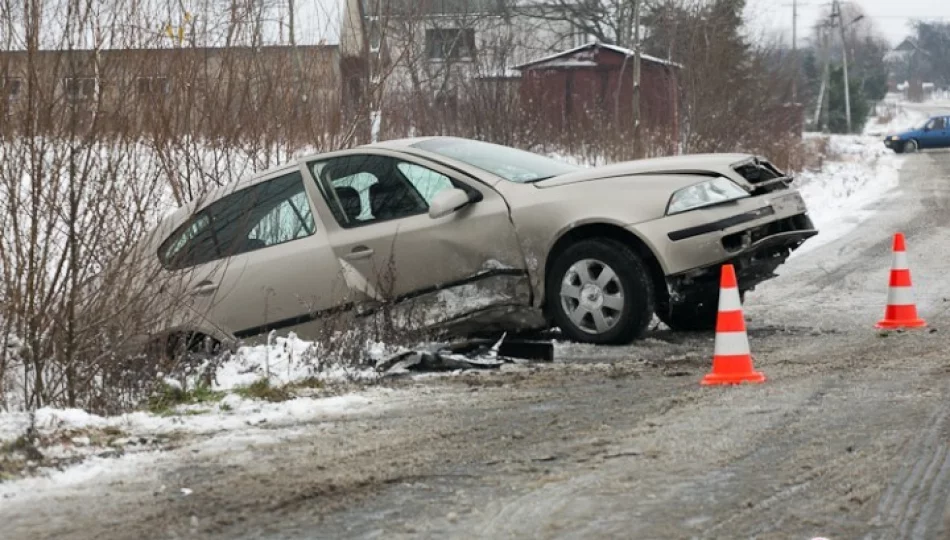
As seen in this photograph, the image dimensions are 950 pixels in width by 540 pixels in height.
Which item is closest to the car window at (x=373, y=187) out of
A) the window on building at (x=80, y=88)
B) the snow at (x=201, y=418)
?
the snow at (x=201, y=418)

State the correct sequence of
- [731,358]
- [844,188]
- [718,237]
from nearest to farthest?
[731,358] < [718,237] < [844,188]

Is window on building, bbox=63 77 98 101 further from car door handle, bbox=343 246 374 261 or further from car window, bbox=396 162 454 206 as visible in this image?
car window, bbox=396 162 454 206

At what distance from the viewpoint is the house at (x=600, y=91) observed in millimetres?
28953

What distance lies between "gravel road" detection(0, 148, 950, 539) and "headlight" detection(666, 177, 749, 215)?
99 cm

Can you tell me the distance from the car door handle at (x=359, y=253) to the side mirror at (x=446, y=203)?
49 centimetres

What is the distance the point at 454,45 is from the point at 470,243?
18019 millimetres

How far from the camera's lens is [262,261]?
945cm

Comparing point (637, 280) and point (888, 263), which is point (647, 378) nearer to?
point (637, 280)

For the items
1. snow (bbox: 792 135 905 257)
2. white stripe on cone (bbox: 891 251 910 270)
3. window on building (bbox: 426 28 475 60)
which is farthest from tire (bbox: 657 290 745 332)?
window on building (bbox: 426 28 475 60)

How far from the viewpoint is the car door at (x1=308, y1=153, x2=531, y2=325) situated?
9109mm

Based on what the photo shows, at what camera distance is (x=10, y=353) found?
747 cm

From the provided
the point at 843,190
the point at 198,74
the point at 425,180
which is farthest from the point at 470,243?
the point at 843,190

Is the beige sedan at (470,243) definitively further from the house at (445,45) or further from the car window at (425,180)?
the house at (445,45)

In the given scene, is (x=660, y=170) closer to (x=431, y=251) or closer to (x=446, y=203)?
(x=446, y=203)
